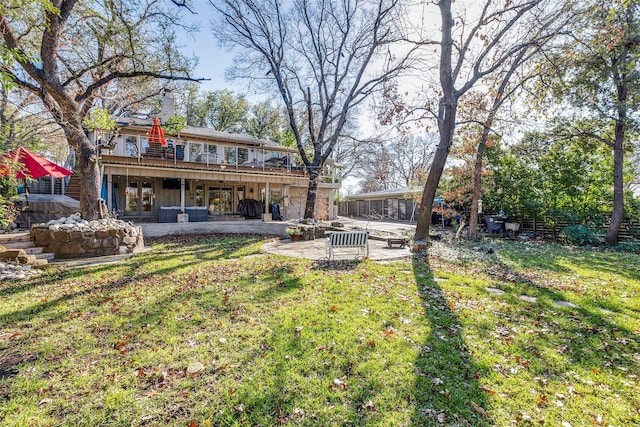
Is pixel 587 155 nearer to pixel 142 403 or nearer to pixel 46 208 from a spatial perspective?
pixel 142 403

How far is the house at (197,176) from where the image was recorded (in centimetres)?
1448

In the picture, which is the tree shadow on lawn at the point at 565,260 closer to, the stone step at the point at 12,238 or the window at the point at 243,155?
the stone step at the point at 12,238

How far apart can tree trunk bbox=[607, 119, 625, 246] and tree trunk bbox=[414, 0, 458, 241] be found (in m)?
7.60

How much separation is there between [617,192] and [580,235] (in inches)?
81.5

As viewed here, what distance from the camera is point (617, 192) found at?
1168 centimetres

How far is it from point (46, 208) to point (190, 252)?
7.41 m

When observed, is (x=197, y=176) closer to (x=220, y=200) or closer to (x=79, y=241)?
(x=220, y=200)

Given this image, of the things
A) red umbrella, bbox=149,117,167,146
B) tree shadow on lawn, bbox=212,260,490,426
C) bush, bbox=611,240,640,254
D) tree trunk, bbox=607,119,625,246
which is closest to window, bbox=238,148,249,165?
red umbrella, bbox=149,117,167,146

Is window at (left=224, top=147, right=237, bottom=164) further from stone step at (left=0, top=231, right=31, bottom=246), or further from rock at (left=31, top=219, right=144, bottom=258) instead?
stone step at (left=0, top=231, right=31, bottom=246)

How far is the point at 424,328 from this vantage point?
3793mm

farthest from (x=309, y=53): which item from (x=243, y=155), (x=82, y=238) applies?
(x=82, y=238)

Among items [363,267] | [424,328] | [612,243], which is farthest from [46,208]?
[612,243]

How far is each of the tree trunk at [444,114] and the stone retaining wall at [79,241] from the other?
29.7ft

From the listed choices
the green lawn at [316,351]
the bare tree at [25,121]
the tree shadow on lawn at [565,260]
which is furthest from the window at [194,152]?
the tree shadow on lawn at [565,260]
